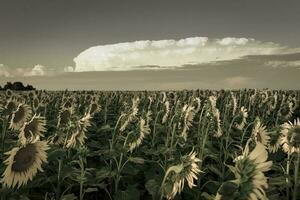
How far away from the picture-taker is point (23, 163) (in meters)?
4.95

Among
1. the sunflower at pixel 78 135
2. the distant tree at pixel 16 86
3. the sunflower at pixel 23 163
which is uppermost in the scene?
the distant tree at pixel 16 86

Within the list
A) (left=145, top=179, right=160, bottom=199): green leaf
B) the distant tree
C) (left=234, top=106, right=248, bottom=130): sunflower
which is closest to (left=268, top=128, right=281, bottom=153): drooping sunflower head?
(left=145, top=179, right=160, bottom=199): green leaf

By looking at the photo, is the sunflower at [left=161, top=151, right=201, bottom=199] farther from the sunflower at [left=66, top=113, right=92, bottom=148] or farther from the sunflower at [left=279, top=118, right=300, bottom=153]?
the sunflower at [left=66, top=113, right=92, bottom=148]

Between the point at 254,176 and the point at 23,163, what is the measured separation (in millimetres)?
2659

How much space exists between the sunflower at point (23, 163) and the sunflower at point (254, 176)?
8.06 feet

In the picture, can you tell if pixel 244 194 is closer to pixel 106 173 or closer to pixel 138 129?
pixel 106 173

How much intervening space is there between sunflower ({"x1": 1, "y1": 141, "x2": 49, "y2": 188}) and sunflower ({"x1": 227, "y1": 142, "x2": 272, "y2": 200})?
246cm

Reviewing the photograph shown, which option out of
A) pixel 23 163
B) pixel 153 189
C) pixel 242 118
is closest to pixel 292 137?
pixel 153 189

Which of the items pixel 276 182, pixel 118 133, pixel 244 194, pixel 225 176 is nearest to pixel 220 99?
pixel 118 133

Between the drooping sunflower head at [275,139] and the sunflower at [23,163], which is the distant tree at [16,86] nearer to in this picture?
the drooping sunflower head at [275,139]

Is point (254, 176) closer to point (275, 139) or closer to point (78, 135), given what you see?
point (275, 139)

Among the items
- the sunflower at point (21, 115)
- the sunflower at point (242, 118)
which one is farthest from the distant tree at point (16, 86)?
the sunflower at point (21, 115)

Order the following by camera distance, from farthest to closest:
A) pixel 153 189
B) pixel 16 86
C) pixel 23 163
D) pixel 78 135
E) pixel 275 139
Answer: pixel 16 86
pixel 78 135
pixel 275 139
pixel 153 189
pixel 23 163

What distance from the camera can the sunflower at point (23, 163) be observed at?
484cm
